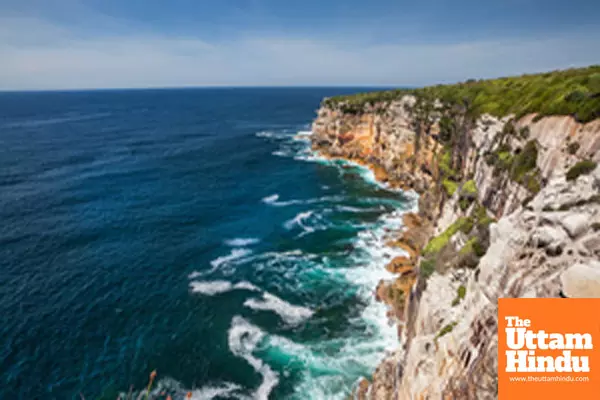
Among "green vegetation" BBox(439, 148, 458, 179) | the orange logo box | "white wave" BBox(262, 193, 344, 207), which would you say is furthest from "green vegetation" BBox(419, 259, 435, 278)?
"white wave" BBox(262, 193, 344, 207)

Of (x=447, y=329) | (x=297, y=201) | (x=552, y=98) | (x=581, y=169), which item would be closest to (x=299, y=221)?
(x=297, y=201)

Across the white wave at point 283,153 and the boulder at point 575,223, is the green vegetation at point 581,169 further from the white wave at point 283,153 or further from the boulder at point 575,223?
the white wave at point 283,153

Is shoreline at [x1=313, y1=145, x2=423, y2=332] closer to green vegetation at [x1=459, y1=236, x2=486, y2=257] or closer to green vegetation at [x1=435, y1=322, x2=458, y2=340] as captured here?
green vegetation at [x1=459, y1=236, x2=486, y2=257]

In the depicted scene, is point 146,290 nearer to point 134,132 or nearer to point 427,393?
point 427,393

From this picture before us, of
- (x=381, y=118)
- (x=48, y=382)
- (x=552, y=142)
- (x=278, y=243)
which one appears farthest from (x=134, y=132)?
(x=552, y=142)

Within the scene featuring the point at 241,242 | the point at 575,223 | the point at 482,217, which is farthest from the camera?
the point at 241,242

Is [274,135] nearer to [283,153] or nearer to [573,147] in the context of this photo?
[283,153]
